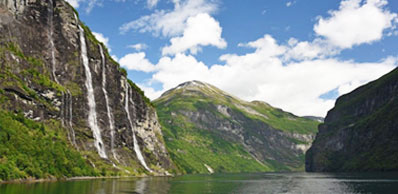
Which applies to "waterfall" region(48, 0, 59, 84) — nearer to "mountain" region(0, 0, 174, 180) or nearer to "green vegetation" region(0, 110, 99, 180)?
"mountain" region(0, 0, 174, 180)

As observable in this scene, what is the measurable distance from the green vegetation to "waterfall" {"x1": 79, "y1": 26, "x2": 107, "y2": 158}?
18.6 metres

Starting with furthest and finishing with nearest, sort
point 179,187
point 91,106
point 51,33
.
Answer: point 91,106
point 51,33
point 179,187

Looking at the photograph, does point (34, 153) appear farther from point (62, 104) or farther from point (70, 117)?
point (70, 117)

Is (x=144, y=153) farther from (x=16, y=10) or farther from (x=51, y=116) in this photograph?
(x=16, y=10)

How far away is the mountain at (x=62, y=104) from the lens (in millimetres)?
98781

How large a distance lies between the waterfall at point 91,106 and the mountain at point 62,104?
0.41 m

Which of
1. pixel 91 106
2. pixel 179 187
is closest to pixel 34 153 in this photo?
pixel 179 187

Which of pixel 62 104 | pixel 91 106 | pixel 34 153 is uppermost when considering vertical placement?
pixel 91 106

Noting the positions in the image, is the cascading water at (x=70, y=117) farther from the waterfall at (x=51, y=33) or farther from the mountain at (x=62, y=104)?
the waterfall at (x=51, y=33)

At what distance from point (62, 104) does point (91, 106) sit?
16.4m

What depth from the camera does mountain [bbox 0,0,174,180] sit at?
98.8 m

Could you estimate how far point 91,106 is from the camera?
478 ft

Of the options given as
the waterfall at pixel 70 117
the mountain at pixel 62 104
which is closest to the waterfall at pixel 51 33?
the mountain at pixel 62 104

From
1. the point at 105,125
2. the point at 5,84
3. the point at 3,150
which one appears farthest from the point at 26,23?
the point at 3,150
